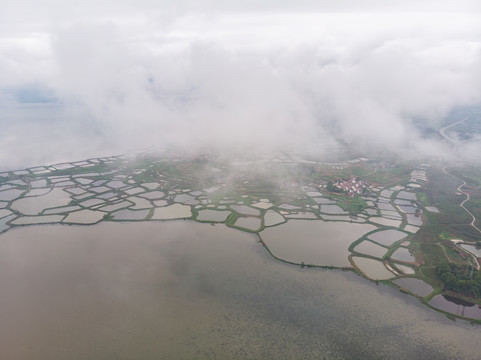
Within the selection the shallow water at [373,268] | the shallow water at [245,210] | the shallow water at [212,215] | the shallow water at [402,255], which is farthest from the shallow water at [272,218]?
the shallow water at [402,255]

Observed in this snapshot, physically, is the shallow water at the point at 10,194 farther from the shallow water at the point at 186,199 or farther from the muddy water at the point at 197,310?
the shallow water at the point at 186,199

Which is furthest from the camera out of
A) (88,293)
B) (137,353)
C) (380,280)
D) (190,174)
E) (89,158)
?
(89,158)

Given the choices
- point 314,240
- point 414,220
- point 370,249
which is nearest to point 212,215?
point 314,240

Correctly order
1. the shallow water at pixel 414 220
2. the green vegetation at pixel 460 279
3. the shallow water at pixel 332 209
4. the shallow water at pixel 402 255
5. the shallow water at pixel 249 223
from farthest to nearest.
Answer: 1. the shallow water at pixel 332 209
2. the shallow water at pixel 414 220
3. the shallow water at pixel 249 223
4. the shallow water at pixel 402 255
5. the green vegetation at pixel 460 279

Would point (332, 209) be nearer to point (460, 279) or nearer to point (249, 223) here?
point (249, 223)

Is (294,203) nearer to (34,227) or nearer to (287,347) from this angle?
(287,347)

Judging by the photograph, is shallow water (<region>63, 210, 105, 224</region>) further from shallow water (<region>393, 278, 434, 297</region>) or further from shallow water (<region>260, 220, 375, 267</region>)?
shallow water (<region>393, 278, 434, 297</region>)

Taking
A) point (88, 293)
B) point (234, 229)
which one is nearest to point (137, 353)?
point (88, 293)
